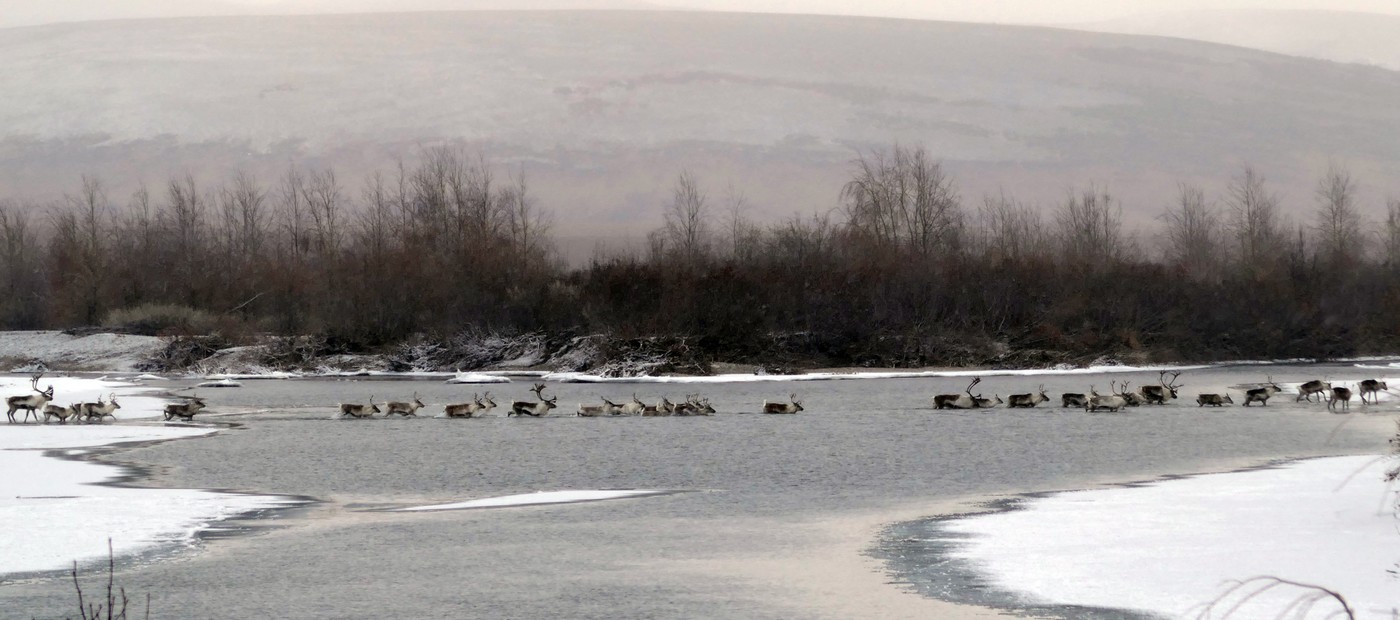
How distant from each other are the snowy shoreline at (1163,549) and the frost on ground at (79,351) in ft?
186

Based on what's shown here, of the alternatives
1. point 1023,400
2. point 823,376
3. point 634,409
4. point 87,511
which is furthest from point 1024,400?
point 87,511

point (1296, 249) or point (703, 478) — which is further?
point (1296, 249)

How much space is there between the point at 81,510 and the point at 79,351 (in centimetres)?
5528

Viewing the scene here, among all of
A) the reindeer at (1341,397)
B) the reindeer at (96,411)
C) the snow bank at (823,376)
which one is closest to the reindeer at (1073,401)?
the reindeer at (1341,397)

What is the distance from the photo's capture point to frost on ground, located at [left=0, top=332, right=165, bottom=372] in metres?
64.0

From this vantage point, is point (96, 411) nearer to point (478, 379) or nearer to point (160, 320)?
point (478, 379)

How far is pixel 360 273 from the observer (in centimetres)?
7119

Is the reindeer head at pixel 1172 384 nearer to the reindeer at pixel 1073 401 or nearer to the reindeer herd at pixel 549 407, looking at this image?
the reindeer at pixel 1073 401

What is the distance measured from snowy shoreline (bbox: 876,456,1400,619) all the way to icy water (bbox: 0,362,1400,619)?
0.57 m

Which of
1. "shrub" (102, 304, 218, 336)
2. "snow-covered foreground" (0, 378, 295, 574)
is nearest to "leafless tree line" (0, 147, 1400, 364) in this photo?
"shrub" (102, 304, 218, 336)

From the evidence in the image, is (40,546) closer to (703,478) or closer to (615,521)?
(615,521)

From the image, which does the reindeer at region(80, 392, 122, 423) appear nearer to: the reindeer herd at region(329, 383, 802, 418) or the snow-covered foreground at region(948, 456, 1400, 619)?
the reindeer herd at region(329, 383, 802, 418)

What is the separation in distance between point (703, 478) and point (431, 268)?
51.6 m

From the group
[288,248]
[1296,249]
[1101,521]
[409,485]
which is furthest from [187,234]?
[1101,521]
